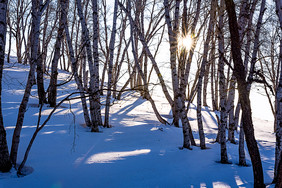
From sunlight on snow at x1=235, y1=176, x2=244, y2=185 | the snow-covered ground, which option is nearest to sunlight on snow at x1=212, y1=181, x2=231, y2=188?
the snow-covered ground

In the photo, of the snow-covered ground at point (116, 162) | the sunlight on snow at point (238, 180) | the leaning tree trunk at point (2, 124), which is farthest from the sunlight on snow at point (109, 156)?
the sunlight on snow at point (238, 180)

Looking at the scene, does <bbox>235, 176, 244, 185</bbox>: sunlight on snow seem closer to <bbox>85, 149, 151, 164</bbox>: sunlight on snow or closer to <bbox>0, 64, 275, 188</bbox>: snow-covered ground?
<bbox>0, 64, 275, 188</bbox>: snow-covered ground

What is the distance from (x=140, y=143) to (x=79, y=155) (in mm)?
2084

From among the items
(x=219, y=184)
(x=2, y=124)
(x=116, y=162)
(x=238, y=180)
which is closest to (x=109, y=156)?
(x=116, y=162)

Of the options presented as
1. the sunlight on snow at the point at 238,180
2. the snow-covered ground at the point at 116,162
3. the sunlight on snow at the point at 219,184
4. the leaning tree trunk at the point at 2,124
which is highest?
the leaning tree trunk at the point at 2,124

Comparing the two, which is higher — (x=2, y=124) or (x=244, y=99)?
(x=244, y=99)

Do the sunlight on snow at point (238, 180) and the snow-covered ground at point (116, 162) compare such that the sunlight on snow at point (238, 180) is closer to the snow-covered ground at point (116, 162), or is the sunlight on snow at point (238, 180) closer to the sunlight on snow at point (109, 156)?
the snow-covered ground at point (116, 162)

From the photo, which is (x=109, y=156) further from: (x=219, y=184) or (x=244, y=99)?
(x=244, y=99)

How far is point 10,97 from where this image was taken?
1081 cm

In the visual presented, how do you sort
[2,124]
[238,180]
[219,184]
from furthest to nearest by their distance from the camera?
[238,180] < [219,184] < [2,124]

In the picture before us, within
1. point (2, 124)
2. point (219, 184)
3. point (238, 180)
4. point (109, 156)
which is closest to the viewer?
point (2, 124)

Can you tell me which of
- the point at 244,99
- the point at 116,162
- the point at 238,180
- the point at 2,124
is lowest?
the point at 238,180

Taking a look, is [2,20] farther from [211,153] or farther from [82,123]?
[211,153]

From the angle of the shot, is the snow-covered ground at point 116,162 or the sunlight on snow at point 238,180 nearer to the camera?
the snow-covered ground at point 116,162
